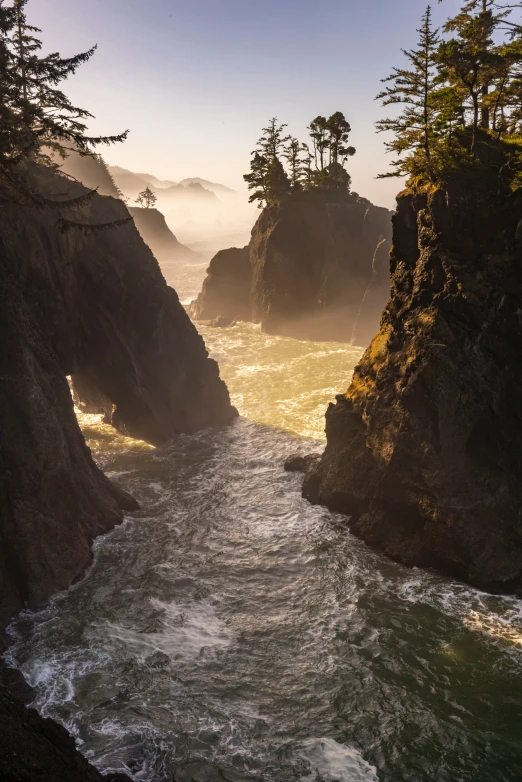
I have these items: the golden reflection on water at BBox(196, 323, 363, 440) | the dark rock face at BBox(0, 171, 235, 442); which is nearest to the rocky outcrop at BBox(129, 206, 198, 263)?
the golden reflection on water at BBox(196, 323, 363, 440)

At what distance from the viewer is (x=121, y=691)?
18.7m

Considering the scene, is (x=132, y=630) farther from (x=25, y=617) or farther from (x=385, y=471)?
(x=385, y=471)

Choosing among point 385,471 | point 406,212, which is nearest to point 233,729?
point 385,471

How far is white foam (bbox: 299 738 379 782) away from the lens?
51.4ft

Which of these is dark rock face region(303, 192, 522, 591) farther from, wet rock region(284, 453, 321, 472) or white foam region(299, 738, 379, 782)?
white foam region(299, 738, 379, 782)

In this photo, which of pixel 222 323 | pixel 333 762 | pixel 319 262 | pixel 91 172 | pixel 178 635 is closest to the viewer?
pixel 333 762

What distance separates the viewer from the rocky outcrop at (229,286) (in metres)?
86.6

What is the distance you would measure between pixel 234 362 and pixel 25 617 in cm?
4729

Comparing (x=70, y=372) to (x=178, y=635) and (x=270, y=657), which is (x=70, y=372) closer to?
(x=178, y=635)

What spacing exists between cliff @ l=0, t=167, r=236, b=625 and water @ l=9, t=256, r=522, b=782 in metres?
2.49

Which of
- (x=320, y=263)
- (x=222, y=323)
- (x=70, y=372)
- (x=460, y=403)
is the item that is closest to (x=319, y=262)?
(x=320, y=263)

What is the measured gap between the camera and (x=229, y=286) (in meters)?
87.3

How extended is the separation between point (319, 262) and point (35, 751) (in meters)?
71.9

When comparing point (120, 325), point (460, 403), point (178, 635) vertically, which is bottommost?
point (178, 635)
